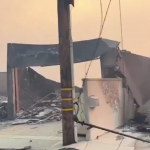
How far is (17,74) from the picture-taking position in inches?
607

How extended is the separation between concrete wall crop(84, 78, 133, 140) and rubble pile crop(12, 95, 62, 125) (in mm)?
3764

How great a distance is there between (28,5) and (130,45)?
271 inches

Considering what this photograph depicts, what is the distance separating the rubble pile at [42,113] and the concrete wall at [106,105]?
376 cm

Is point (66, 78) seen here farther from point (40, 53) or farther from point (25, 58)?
point (25, 58)

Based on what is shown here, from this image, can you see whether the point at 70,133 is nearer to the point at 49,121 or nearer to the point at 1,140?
the point at 1,140

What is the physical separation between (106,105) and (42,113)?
253 inches

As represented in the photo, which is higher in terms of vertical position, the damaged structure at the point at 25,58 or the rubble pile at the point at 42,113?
the damaged structure at the point at 25,58

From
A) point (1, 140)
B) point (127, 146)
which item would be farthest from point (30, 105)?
point (127, 146)

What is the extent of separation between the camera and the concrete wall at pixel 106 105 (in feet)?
25.7

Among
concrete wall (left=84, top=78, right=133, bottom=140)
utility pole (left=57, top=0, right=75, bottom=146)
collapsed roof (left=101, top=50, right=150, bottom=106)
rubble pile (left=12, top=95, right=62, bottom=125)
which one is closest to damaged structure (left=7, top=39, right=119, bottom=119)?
rubble pile (left=12, top=95, right=62, bottom=125)

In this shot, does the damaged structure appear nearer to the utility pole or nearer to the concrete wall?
the concrete wall

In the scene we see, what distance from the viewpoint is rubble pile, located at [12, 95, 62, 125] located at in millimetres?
13297

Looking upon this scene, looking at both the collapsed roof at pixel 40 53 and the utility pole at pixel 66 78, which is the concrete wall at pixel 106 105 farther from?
the collapsed roof at pixel 40 53

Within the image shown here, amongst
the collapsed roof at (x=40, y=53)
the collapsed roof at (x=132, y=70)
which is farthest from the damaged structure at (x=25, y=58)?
the collapsed roof at (x=132, y=70)
